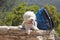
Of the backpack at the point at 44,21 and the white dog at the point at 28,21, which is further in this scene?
the backpack at the point at 44,21

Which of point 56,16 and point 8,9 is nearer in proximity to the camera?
point 56,16

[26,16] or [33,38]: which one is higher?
[26,16]

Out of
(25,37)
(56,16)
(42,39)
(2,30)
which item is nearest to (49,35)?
(42,39)

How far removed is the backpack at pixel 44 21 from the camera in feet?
12.3

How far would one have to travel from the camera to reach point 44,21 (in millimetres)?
3832

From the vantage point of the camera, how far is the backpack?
375 cm

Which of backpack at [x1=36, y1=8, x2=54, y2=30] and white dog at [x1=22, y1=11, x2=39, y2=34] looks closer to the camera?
white dog at [x1=22, y1=11, x2=39, y2=34]

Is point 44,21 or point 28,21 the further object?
point 44,21

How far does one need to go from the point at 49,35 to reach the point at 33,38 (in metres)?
0.30

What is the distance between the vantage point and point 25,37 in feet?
11.4

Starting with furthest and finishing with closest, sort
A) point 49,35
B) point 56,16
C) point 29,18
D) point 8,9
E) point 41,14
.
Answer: point 8,9, point 56,16, point 41,14, point 49,35, point 29,18

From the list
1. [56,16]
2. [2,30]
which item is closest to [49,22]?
[2,30]

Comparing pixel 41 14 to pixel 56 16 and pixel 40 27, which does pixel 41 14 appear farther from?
pixel 56 16

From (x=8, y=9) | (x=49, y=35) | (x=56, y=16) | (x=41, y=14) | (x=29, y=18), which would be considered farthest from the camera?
(x=8, y=9)
